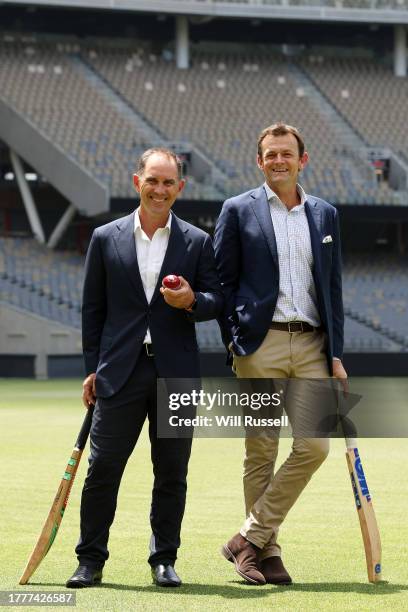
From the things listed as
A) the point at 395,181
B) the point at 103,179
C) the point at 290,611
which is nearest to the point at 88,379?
the point at 290,611

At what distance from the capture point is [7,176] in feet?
141

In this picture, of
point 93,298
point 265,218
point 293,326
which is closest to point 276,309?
point 293,326

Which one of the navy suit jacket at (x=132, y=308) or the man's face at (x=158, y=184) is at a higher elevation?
the man's face at (x=158, y=184)

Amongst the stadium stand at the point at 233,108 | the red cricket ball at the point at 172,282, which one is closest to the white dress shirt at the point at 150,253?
the red cricket ball at the point at 172,282

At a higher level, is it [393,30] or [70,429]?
[393,30]

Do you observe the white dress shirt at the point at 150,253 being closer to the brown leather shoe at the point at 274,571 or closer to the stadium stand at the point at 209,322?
the brown leather shoe at the point at 274,571

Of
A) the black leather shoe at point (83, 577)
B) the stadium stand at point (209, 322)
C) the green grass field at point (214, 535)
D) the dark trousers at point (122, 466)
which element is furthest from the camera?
the stadium stand at point (209, 322)

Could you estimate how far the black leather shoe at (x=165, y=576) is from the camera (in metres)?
6.34

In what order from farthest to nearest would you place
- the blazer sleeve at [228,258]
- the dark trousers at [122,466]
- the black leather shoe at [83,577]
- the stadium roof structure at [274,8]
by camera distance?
the stadium roof structure at [274,8] → the blazer sleeve at [228,258] → the dark trousers at [122,466] → the black leather shoe at [83,577]

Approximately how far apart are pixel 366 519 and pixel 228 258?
1574mm

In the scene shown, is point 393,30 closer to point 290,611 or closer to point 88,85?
point 88,85

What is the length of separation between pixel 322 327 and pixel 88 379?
4.23ft

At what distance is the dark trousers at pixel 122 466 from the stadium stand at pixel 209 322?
91.9ft

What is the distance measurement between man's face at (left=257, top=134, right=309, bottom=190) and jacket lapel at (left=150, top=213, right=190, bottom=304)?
1.91ft
